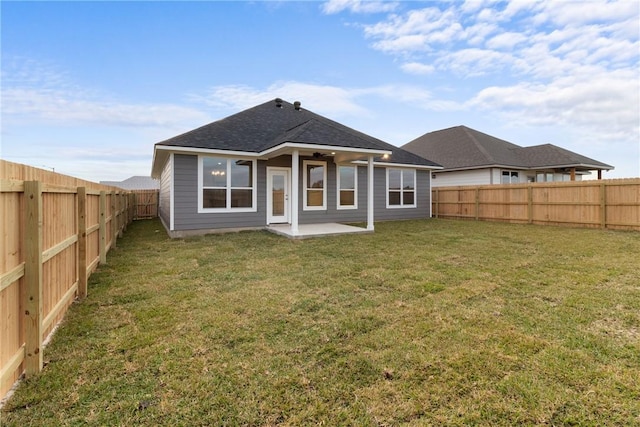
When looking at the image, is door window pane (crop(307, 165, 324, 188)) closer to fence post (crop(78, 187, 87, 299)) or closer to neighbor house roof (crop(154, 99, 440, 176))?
neighbor house roof (crop(154, 99, 440, 176))

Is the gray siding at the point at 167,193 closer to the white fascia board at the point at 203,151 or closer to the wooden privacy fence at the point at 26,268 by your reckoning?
the white fascia board at the point at 203,151

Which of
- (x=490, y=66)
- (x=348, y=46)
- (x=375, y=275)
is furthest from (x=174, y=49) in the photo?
(x=490, y=66)

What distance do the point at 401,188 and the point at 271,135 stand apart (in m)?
6.37

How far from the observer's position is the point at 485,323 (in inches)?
119

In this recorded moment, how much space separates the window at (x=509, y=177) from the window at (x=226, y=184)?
1518 cm

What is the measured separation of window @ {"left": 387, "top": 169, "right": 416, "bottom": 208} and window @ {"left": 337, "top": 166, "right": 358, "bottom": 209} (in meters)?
1.90

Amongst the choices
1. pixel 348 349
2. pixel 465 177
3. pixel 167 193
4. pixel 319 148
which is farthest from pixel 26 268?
pixel 465 177

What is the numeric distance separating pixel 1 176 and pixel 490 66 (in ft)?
49.9

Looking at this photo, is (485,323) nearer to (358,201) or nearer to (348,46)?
(358,201)

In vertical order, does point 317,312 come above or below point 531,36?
below

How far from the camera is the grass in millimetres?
1829

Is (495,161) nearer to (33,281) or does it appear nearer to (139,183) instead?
(33,281)

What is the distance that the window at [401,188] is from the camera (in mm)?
13375

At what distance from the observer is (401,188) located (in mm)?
13656
